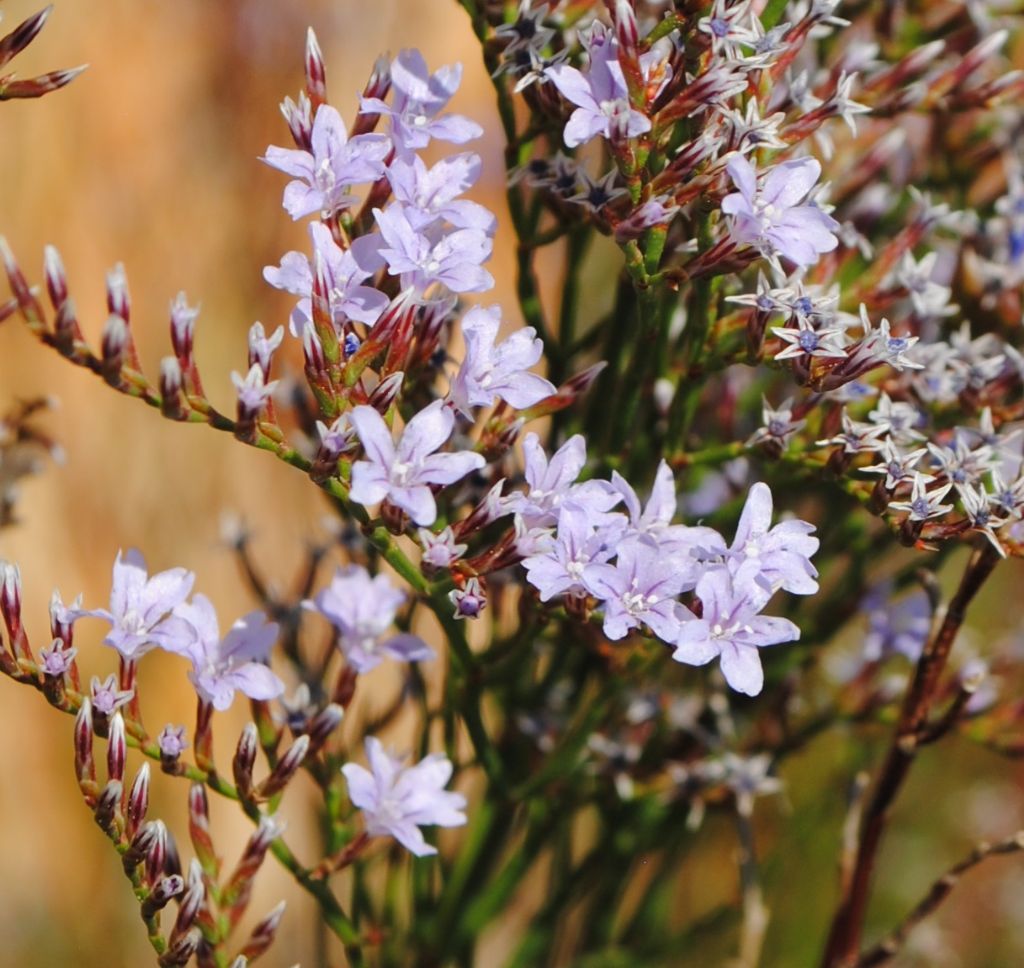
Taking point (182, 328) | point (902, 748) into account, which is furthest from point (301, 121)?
point (902, 748)

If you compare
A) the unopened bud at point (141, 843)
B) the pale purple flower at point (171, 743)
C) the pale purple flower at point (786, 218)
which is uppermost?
the pale purple flower at point (786, 218)

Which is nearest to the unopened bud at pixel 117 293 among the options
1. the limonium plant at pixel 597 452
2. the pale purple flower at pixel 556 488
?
the limonium plant at pixel 597 452

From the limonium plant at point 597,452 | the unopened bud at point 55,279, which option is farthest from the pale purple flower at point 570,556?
the unopened bud at point 55,279

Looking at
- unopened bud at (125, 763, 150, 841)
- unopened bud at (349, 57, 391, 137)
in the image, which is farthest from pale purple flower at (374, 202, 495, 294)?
unopened bud at (125, 763, 150, 841)

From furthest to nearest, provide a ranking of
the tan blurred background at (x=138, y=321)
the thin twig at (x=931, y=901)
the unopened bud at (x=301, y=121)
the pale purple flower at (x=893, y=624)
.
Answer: the tan blurred background at (x=138, y=321)
the pale purple flower at (x=893, y=624)
the thin twig at (x=931, y=901)
the unopened bud at (x=301, y=121)

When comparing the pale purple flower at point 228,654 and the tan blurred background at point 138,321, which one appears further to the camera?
the tan blurred background at point 138,321

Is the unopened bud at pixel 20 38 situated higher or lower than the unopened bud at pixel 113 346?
higher

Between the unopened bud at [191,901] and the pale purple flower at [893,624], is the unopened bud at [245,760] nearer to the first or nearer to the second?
the unopened bud at [191,901]

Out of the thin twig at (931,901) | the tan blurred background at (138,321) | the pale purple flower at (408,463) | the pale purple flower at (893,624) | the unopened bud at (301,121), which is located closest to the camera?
the pale purple flower at (408,463)

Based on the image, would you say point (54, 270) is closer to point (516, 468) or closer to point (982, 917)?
point (516, 468)
